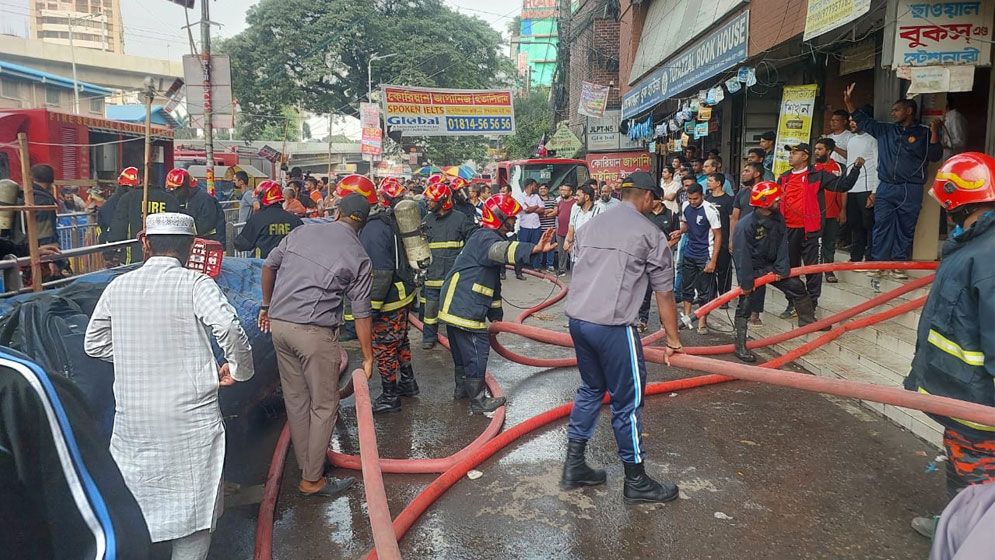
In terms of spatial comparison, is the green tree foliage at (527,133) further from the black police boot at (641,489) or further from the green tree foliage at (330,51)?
the black police boot at (641,489)

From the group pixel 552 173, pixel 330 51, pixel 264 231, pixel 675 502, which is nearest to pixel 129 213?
pixel 264 231

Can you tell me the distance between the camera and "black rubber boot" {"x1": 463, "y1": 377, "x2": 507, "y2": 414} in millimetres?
5785

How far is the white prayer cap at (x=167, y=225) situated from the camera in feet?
9.35

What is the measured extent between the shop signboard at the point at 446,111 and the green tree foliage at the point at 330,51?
1777cm

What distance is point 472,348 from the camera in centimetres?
583

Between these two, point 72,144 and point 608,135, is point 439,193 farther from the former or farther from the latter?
point 608,135

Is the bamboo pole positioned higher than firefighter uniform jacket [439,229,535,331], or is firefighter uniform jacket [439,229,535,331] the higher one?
the bamboo pole

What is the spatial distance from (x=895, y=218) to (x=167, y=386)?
735cm

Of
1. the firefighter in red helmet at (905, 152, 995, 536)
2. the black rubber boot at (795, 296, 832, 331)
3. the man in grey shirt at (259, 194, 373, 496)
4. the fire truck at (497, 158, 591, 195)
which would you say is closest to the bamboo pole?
the man in grey shirt at (259, 194, 373, 496)

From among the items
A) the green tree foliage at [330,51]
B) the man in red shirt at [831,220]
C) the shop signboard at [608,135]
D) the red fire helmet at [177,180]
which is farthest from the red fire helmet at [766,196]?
the green tree foliage at [330,51]

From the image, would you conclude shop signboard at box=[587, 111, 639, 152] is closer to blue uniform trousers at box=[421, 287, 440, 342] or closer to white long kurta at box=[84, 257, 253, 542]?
blue uniform trousers at box=[421, 287, 440, 342]

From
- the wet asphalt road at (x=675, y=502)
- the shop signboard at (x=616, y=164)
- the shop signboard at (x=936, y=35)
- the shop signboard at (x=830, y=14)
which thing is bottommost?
the wet asphalt road at (x=675, y=502)

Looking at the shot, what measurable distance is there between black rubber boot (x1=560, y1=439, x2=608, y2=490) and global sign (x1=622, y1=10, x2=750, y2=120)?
7620 mm

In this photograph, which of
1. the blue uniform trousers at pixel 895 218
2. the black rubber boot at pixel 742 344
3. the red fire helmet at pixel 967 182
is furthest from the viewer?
the blue uniform trousers at pixel 895 218
